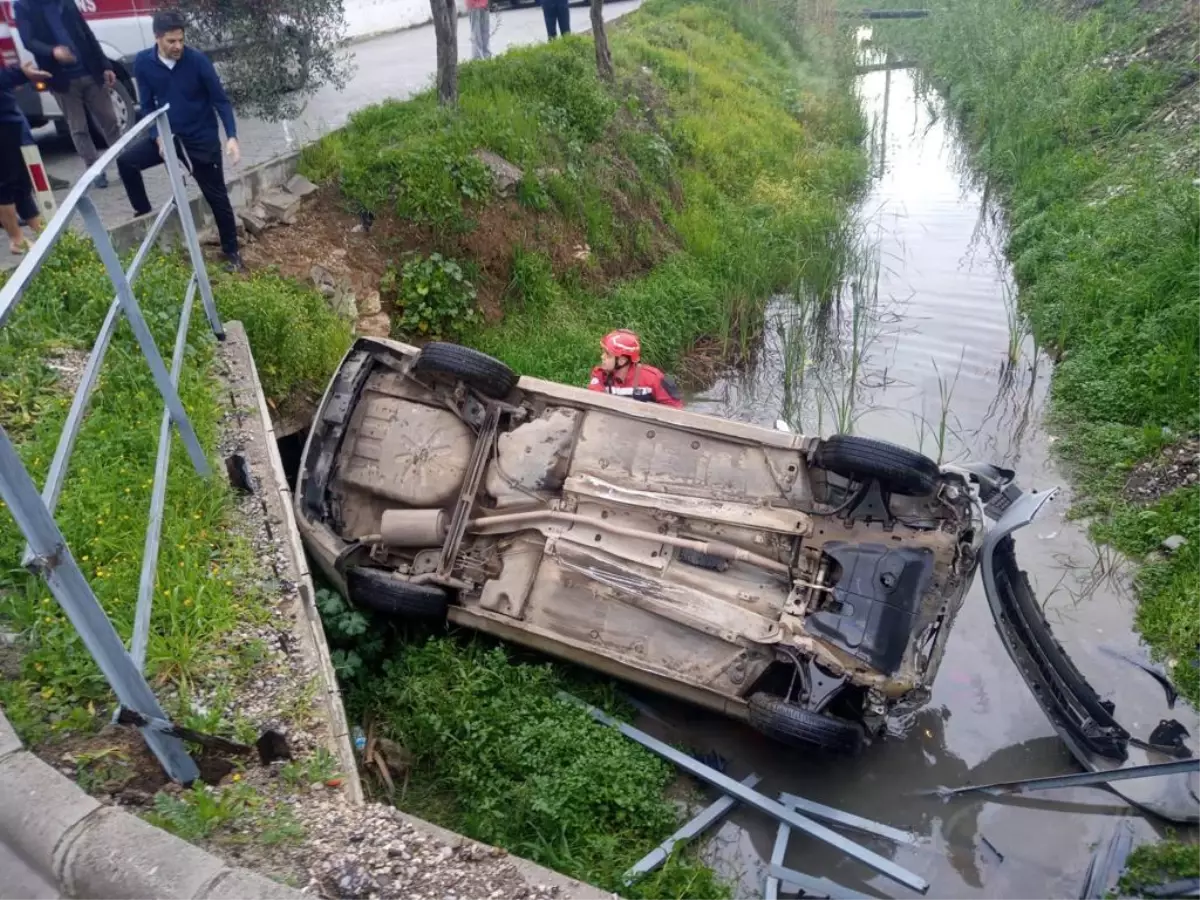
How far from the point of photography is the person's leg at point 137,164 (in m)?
6.68

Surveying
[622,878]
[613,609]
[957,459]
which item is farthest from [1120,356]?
[622,878]

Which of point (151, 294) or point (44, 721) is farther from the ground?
point (151, 294)

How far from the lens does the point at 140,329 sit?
13.0ft

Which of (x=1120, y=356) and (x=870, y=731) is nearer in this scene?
(x=870, y=731)

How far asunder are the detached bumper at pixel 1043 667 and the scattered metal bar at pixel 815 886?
4.57 ft

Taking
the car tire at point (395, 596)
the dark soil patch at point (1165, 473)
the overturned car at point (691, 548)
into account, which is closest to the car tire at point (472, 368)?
the overturned car at point (691, 548)

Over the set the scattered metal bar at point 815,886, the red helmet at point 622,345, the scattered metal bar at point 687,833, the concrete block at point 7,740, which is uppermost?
the red helmet at point 622,345

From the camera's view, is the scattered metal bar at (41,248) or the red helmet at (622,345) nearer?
the scattered metal bar at (41,248)

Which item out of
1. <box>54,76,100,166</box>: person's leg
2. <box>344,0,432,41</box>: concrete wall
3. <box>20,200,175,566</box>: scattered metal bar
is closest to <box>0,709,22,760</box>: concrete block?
<box>20,200,175,566</box>: scattered metal bar

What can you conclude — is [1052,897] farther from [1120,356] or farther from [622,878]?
[1120,356]

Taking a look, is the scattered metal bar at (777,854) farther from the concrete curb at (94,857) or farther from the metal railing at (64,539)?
the metal railing at (64,539)

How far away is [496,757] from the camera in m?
4.64

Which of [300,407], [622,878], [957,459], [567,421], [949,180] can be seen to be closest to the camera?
[622,878]

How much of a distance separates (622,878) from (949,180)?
13.2 metres
